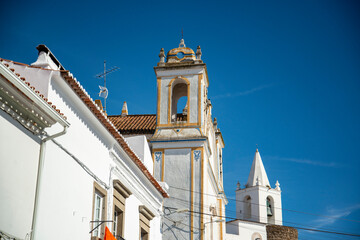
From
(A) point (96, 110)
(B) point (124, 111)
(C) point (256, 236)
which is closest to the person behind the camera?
(A) point (96, 110)

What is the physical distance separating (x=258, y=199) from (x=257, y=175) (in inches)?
135

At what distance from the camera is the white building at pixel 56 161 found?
9.16 m

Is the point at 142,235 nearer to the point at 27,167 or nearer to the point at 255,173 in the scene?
the point at 27,167

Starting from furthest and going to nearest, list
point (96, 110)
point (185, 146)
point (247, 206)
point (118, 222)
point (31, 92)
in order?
point (247, 206)
point (185, 146)
point (118, 222)
point (96, 110)
point (31, 92)

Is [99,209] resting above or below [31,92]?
below

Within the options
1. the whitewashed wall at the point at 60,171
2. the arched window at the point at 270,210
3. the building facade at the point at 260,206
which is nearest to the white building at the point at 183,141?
the whitewashed wall at the point at 60,171

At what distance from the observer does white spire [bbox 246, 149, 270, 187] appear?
58925 mm

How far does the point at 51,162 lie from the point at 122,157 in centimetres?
418

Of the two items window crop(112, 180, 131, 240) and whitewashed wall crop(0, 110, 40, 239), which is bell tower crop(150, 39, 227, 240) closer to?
window crop(112, 180, 131, 240)

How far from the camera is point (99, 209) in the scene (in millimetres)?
12938

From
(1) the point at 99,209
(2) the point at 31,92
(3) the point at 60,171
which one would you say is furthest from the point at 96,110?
(2) the point at 31,92

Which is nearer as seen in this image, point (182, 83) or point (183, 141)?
point (183, 141)

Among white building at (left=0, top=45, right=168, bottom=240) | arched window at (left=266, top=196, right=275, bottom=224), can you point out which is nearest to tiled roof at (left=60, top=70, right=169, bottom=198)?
white building at (left=0, top=45, right=168, bottom=240)

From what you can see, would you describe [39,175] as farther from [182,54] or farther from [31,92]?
[182,54]
